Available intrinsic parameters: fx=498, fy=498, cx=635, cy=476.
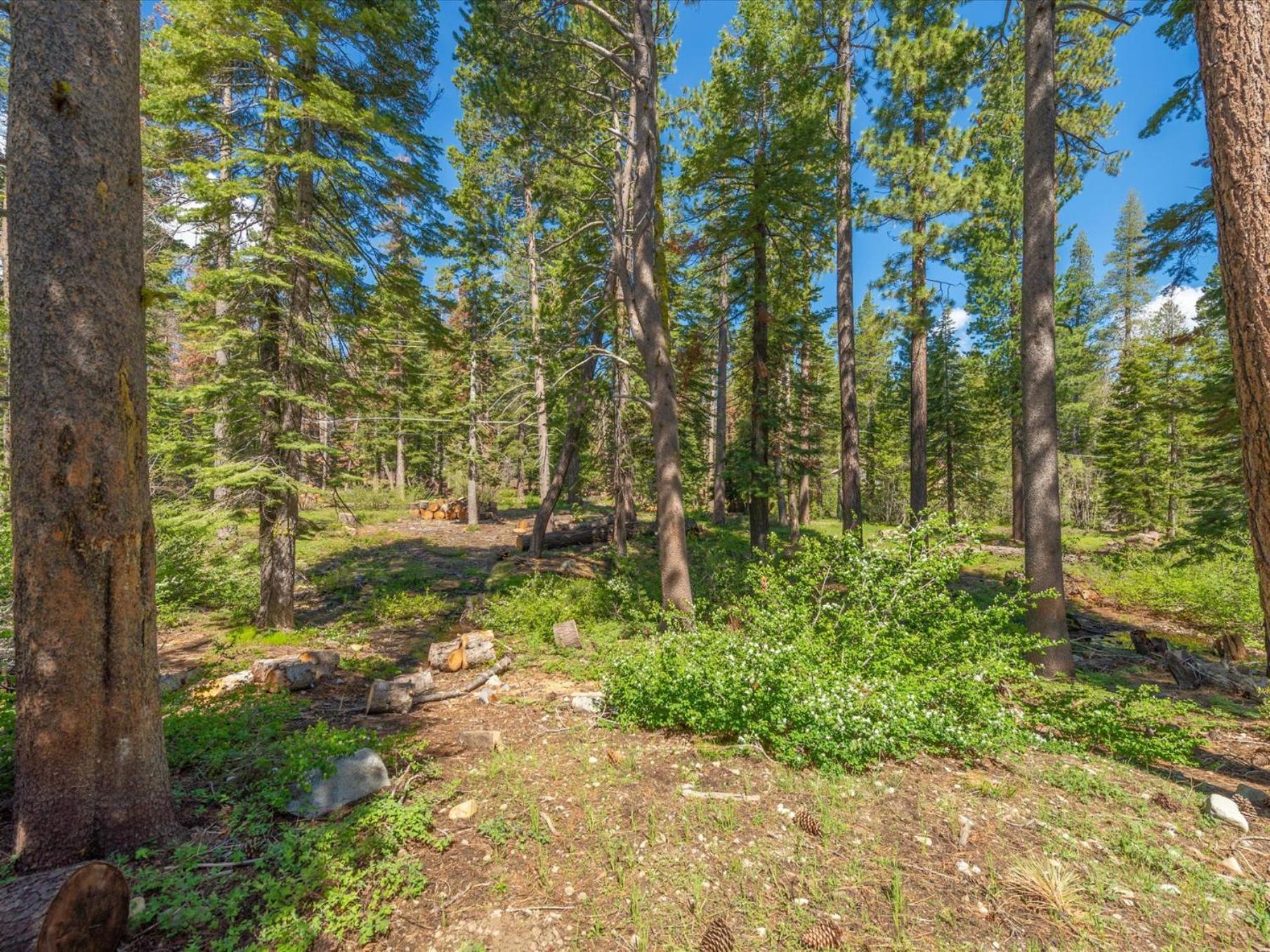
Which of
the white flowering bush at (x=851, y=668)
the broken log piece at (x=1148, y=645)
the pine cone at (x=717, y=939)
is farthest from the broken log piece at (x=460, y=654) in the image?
the broken log piece at (x=1148, y=645)

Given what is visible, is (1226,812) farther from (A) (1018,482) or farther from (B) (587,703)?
(A) (1018,482)

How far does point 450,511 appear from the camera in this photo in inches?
827

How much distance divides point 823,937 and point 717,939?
510 millimetres

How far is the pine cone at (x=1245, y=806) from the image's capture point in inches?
139

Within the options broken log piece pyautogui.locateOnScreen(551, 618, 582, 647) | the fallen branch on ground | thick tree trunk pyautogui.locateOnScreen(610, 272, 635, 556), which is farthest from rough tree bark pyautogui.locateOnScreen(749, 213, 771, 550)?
the fallen branch on ground

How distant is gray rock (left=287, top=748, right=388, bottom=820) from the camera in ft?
10.8

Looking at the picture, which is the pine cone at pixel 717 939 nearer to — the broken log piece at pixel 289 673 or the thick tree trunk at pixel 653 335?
the thick tree trunk at pixel 653 335

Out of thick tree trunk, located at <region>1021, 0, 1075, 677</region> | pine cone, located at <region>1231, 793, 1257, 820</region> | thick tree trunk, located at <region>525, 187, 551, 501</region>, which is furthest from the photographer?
thick tree trunk, located at <region>525, 187, 551, 501</region>

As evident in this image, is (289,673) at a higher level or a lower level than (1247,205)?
lower

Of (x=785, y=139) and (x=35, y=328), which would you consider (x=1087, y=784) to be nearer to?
(x=35, y=328)

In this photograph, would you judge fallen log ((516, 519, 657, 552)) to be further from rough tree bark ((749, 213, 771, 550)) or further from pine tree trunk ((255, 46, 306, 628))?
pine tree trunk ((255, 46, 306, 628))

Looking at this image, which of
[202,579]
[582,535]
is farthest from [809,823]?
[582,535]

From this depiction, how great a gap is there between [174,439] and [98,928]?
22.0ft

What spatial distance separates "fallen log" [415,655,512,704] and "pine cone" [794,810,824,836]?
160 inches
